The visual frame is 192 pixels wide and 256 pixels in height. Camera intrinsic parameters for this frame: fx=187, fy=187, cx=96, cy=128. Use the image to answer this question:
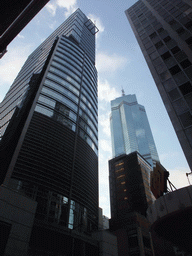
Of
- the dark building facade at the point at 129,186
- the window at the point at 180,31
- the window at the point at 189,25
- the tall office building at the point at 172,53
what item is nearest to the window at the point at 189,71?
the tall office building at the point at 172,53

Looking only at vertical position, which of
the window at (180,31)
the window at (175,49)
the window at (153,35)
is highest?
the window at (153,35)

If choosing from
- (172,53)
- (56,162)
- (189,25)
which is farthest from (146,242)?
(189,25)

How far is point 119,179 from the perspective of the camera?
10575 cm

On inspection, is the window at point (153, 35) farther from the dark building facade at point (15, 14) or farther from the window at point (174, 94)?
the dark building facade at point (15, 14)

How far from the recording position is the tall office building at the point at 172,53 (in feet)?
50.3

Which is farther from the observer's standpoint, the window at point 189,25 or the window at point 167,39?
the window at point 167,39

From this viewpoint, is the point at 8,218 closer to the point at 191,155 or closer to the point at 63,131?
the point at 191,155

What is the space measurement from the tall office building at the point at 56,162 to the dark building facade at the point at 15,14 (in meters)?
15.7

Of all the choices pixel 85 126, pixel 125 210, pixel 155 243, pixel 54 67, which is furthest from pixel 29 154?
pixel 125 210

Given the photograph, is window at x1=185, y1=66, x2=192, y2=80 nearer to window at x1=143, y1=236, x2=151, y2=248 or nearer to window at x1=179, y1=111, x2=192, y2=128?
window at x1=179, y1=111, x2=192, y2=128

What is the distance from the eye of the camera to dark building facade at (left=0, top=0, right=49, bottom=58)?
20.2 feet

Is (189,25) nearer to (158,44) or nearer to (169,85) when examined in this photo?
(158,44)

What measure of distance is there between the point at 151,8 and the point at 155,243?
245 feet

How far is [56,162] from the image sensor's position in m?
26.0
